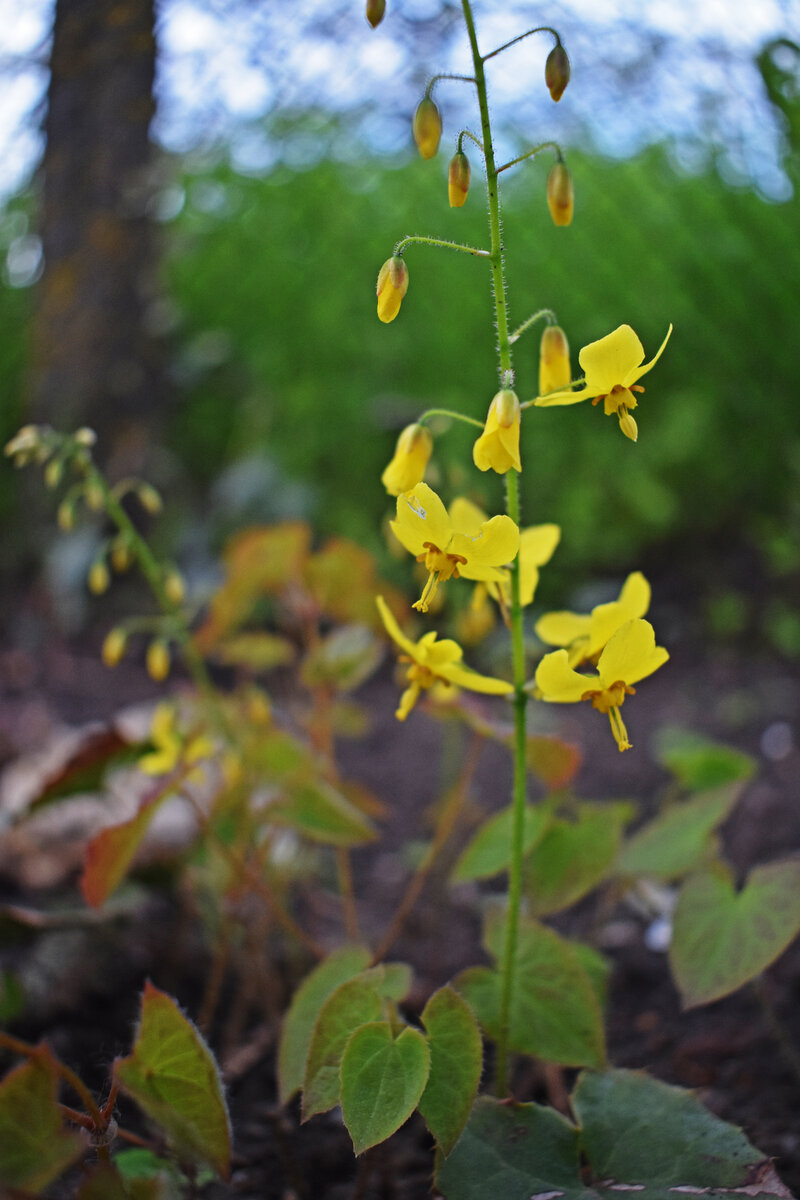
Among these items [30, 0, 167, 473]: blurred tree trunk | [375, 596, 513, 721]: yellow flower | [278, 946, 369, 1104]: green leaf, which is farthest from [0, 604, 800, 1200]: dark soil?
[30, 0, 167, 473]: blurred tree trunk

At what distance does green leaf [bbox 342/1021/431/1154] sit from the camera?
714mm

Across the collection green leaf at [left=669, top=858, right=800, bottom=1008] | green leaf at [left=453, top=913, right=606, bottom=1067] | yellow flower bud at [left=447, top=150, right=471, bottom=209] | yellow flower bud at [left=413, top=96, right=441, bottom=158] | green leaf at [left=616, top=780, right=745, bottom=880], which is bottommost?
green leaf at [left=616, top=780, right=745, bottom=880]

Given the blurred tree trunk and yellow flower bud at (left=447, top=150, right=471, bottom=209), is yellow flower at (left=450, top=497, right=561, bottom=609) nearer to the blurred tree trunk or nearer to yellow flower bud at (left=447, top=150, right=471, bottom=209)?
yellow flower bud at (left=447, top=150, right=471, bottom=209)

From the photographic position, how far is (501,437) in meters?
0.73

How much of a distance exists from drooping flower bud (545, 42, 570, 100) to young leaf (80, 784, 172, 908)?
33.2 inches

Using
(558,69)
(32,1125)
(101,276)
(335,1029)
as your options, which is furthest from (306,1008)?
(101,276)

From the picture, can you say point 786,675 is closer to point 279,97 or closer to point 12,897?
point 12,897

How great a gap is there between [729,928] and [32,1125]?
2.40ft

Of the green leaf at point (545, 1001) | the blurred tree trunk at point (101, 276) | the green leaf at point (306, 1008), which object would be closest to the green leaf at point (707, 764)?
the green leaf at point (545, 1001)

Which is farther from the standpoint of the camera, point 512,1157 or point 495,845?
point 495,845

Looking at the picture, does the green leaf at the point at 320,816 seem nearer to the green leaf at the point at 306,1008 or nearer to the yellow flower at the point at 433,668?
the green leaf at the point at 306,1008

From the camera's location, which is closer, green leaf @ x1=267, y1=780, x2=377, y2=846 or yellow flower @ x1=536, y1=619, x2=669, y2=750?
yellow flower @ x1=536, y1=619, x2=669, y2=750

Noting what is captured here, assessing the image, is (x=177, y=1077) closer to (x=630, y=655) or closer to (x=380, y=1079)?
(x=380, y=1079)

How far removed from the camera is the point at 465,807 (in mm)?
1728
